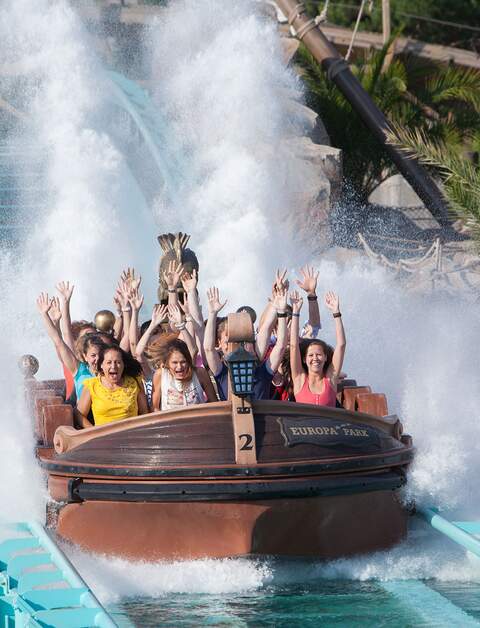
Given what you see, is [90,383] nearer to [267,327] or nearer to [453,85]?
[267,327]

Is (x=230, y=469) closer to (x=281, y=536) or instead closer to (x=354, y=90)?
(x=281, y=536)

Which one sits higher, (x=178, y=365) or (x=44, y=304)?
(x=44, y=304)

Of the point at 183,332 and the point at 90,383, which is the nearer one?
the point at 90,383

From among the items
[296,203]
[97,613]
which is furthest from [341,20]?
[97,613]

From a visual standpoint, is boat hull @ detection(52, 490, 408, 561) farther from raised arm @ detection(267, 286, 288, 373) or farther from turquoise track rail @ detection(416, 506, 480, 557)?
raised arm @ detection(267, 286, 288, 373)

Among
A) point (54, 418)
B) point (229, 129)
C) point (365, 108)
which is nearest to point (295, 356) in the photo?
point (54, 418)

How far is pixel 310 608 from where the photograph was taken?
20.8 feet

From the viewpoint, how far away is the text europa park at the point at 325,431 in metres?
6.56

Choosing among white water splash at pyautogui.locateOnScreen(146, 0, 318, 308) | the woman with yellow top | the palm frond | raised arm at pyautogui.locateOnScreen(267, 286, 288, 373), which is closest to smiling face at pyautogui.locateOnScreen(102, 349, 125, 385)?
the woman with yellow top

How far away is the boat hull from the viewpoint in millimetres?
6488

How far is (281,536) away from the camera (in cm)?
659

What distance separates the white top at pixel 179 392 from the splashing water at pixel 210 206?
1775 mm

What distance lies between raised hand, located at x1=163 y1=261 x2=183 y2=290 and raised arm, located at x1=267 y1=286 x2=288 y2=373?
862mm

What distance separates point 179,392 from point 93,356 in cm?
64
